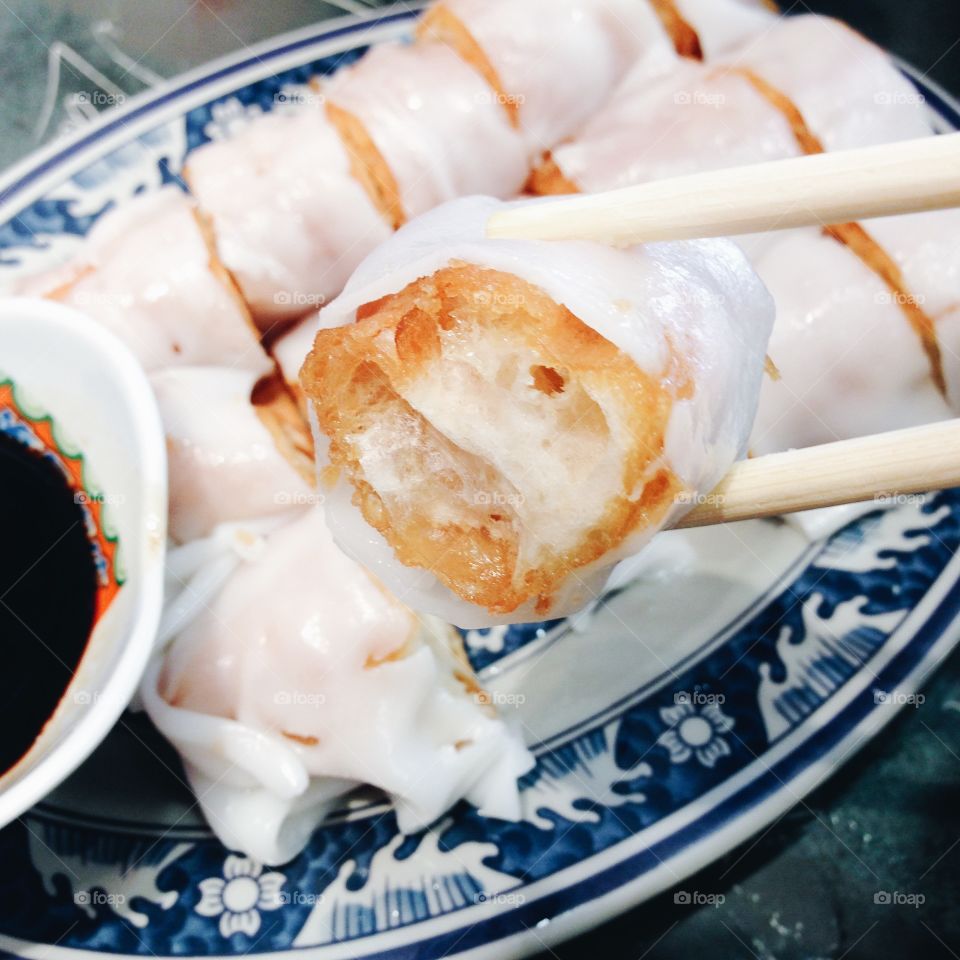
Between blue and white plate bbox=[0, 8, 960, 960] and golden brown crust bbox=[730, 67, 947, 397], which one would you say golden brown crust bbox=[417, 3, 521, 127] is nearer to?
golden brown crust bbox=[730, 67, 947, 397]

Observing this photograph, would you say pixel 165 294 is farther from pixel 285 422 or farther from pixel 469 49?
pixel 469 49

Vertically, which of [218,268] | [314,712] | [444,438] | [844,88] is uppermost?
[218,268]

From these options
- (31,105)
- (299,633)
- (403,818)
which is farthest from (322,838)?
→ (31,105)

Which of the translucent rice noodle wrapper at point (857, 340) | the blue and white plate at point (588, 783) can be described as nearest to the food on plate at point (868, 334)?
the translucent rice noodle wrapper at point (857, 340)

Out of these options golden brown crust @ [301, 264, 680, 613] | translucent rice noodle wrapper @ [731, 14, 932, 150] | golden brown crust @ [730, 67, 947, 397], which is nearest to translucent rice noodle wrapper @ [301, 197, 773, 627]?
golden brown crust @ [301, 264, 680, 613]

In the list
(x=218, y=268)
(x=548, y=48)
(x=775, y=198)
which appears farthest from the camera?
(x=548, y=48)

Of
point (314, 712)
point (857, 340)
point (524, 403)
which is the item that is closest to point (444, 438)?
point (524, 403)

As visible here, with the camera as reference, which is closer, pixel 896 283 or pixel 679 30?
pixel 896 283
